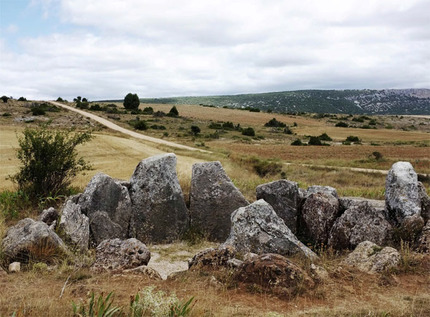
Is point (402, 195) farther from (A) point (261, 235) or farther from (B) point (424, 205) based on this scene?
(A) point (261, 235)

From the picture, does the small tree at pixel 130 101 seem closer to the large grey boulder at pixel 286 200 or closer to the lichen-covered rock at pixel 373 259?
the large grey boulder at pixel 286 200

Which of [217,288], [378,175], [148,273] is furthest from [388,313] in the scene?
[378,175]

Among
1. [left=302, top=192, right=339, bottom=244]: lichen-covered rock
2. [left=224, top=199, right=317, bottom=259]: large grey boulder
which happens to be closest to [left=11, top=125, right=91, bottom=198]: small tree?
[left=224, top=199, right=317, bottom=259]: large grey boulder

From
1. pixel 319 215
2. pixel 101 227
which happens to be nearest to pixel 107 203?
pixel 101 227

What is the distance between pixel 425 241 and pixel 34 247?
838cm

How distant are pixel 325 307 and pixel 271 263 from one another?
1160 millimetres

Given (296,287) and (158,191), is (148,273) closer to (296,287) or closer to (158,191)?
(296,287)

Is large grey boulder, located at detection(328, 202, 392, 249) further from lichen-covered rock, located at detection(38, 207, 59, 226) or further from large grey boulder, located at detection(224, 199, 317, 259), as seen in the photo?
lichen-covered rock, located at detection(38, 207, 59, 226)

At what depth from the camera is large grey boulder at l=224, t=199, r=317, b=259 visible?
9359mm

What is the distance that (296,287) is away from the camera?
263 inches

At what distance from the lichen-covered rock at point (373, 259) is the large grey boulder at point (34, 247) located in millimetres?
5857

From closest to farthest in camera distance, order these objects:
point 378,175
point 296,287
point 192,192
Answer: point 296,287, point 192,192, point 378,175

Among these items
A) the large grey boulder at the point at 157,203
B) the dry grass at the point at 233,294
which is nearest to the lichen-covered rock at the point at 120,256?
the dry grass at the point at 233,294

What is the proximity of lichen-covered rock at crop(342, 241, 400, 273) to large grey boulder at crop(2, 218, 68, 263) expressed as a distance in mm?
5857
